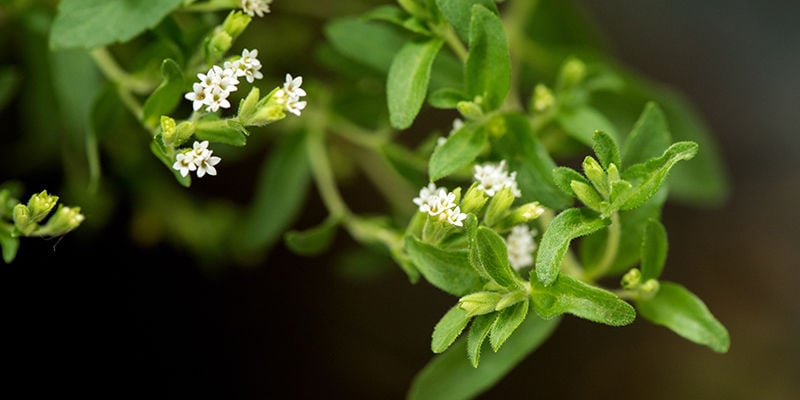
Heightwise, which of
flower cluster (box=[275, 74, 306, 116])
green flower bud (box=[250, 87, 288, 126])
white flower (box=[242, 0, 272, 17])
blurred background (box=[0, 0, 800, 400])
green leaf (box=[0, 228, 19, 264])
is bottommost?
blurred background (box=[0, 0, 800, 400])

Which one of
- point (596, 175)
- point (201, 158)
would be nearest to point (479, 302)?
point (596, 175)

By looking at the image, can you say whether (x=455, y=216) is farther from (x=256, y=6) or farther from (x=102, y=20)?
(x=102, y=20)

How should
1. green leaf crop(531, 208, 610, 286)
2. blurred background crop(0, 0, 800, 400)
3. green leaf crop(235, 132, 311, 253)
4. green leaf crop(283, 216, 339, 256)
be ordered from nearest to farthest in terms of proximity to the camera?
green leaf crop(531, 208, 610, 286)
green leaf crop(283, 216, 339, 256)
green leaf crop(235, 132, 311, 253)
blurred background crop(0, 0, 800, 400)

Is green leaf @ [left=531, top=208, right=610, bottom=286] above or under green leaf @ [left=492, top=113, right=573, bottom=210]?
above

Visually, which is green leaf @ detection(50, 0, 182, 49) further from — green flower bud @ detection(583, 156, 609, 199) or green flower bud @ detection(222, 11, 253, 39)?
green flower bud @ detection(583, 156, 609, 199)

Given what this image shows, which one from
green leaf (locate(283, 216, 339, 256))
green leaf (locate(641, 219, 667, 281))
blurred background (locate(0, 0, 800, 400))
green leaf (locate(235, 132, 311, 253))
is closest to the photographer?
green leaf (locate(641, 219, 667, 281))

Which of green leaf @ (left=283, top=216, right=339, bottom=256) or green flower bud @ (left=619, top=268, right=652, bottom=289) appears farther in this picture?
green leaf @ (left=283, top=216, right=339, bottom=256)

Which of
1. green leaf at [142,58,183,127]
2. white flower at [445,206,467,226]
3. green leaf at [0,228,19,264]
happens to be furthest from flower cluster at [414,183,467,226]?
green leaf at [0,228,19,264]

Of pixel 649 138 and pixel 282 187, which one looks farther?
pixel 282 187
